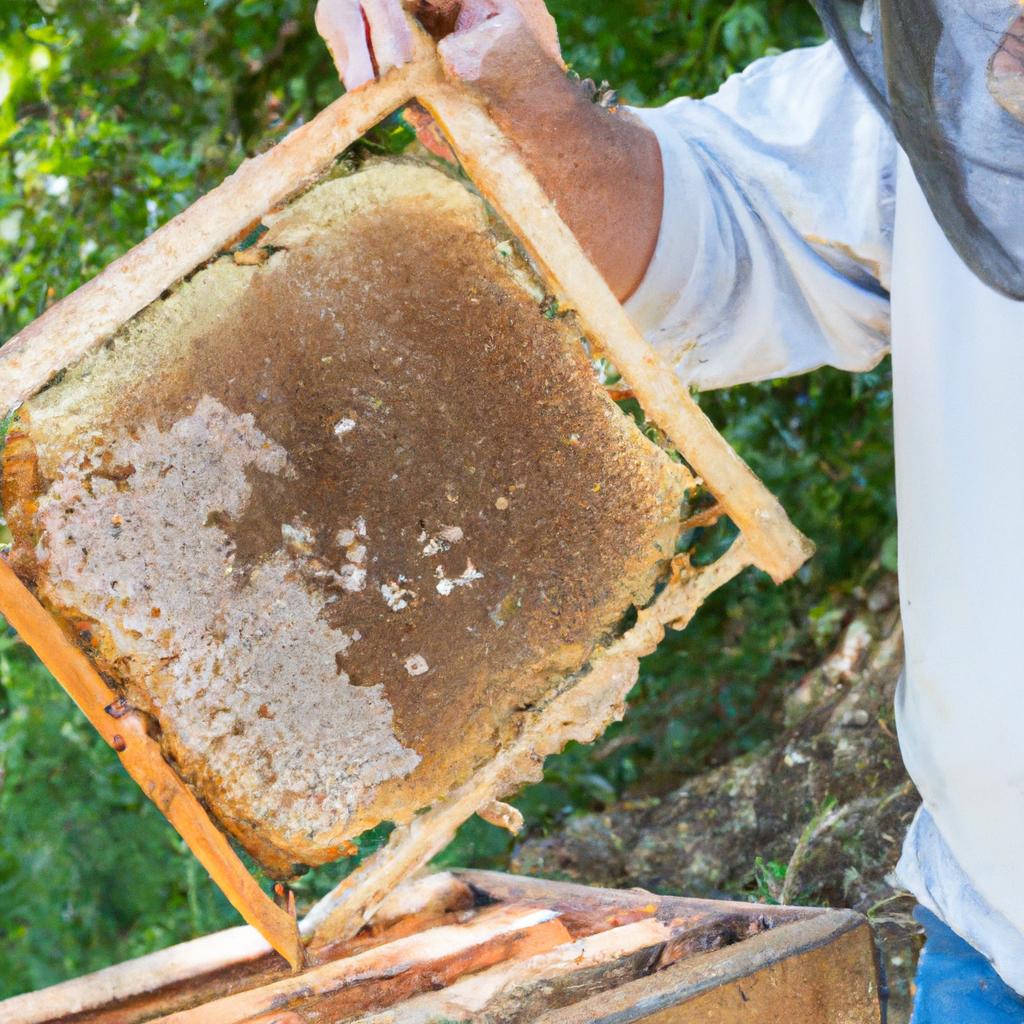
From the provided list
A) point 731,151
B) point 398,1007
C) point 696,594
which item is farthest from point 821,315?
point 398,1007

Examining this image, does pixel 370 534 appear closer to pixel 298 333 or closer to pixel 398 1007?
pixel 298 333

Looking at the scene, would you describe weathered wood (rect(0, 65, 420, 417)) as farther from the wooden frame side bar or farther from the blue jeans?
the blue jeans

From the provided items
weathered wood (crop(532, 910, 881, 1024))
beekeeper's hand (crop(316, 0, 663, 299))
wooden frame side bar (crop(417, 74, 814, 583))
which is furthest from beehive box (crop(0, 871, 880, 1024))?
beekeeper's hand (crop(316, 0, 663, 299))

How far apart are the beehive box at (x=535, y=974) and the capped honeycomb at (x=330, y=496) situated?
0.27 metres

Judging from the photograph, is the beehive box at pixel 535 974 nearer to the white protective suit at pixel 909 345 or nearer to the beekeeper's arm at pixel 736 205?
the white protective suit at pixel 909 345

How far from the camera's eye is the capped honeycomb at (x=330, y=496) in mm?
1285

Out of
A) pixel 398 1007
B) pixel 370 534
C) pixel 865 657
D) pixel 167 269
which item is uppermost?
pixel 167 269

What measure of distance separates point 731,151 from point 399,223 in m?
0.58

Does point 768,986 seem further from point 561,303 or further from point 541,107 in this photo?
point 541,107

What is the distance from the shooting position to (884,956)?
2041 mm

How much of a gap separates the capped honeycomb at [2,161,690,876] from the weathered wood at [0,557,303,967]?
0.03 metres

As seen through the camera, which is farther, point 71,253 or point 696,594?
point 71,253

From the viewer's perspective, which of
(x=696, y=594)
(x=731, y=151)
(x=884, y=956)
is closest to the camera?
(x=696, y=594)

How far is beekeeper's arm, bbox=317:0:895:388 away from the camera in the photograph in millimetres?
1421
